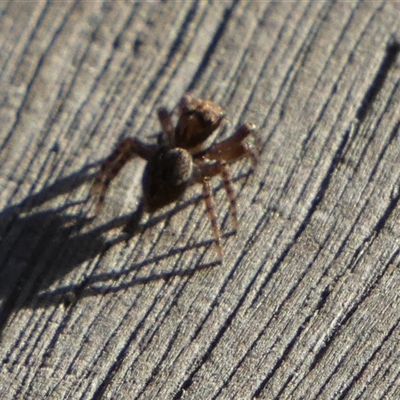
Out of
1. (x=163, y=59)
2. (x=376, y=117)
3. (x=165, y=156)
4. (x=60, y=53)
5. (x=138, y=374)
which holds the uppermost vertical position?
(x=376, y=117)

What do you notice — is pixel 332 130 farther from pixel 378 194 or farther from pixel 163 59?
pixel 163 59

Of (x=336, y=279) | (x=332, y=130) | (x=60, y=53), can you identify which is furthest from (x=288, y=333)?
(x=60, y=53)

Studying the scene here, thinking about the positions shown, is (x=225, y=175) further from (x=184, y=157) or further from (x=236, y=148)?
(x=184, y=157)

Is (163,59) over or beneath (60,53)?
over

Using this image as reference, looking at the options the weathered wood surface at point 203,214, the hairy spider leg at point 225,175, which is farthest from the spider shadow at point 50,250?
the hairy spider leg at point 225,175

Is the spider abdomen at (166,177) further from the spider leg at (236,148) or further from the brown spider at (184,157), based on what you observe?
the spider leg at (236,148)

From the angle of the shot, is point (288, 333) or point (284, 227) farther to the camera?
point (284, 227)
